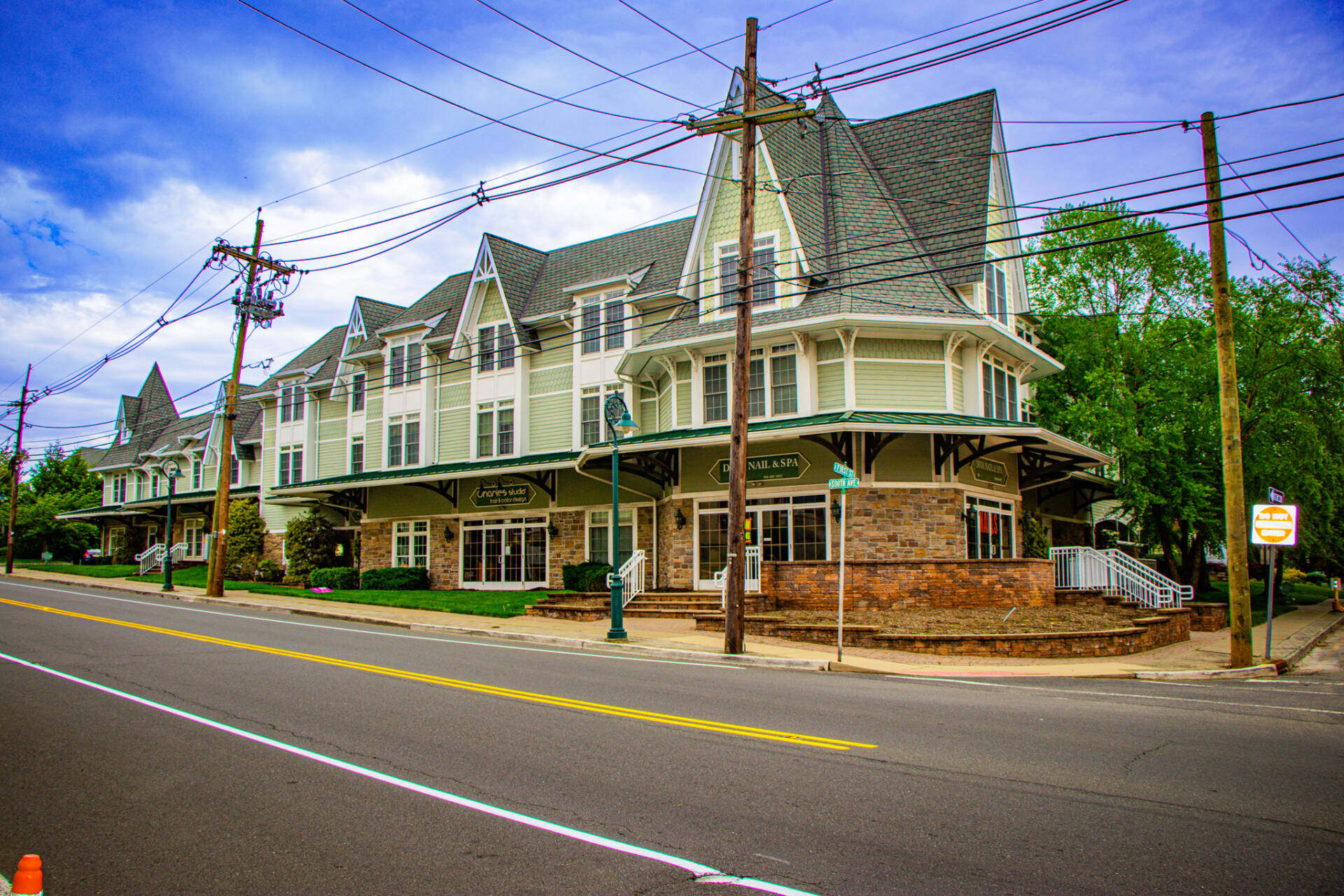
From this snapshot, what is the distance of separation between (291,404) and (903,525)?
3136cm

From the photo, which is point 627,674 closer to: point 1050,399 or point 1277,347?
point 1050,399

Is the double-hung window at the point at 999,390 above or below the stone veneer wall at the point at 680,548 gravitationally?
above

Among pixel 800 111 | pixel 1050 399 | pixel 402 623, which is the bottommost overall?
pixel 402 623

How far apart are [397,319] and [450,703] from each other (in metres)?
28.6

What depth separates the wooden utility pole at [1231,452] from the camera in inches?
580

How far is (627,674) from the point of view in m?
12.3

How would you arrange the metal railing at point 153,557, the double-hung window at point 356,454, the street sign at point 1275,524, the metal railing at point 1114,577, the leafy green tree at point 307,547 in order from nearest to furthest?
1. the street sign at point 1275,524
2. the metal railing at point 1114,577
3. the leafy green tree at point 307,547
4. the double-hung window at point 356,454
5. the metal railing at point 153,557

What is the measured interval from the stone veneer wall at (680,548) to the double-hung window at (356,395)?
18.3 meters

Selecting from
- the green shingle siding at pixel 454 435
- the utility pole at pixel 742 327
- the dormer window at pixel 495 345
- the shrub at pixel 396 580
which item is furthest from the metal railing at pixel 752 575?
the green shingle siding at pixel 454 435

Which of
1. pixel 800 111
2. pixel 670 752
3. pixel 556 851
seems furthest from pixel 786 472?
pixel 556 851

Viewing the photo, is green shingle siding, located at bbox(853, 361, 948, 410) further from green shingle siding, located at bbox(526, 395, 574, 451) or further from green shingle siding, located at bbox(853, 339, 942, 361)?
green shingle siding, located at bbox(526, 395, 574, 451)

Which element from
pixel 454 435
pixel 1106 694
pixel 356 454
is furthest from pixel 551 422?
pixel 1106 694

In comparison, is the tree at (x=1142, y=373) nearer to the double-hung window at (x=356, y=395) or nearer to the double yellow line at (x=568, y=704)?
the double yellow line at (x=568, y=704)

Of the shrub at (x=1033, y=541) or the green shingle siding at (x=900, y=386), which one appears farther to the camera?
the shrub at (x=1033, y=541)
